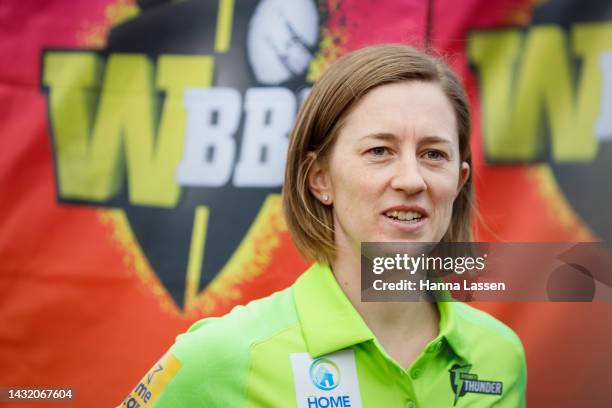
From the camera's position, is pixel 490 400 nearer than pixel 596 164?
Yes

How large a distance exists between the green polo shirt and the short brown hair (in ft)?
0.41

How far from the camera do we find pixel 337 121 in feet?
6.49

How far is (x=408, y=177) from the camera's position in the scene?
185cm

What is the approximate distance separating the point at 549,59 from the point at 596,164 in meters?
0.38

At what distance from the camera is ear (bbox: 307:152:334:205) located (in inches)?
80.3

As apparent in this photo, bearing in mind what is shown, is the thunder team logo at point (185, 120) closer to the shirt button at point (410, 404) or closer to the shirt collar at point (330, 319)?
the shirt collar at point (330, 319)

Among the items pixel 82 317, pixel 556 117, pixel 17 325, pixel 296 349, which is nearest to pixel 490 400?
pixel 296 349

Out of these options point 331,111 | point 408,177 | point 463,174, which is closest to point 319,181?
point 331,111

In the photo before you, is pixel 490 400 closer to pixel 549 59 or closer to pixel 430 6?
pixel 549 59

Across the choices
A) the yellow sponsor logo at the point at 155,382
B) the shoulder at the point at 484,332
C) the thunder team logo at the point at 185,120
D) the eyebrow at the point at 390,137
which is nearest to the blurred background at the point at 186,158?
the thunder team logo at the point at 185,120

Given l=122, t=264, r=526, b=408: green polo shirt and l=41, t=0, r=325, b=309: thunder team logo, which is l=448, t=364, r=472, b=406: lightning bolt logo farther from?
l=41, t=0, r=325, b=309: thunder team logo

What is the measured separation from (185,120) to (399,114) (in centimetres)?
136

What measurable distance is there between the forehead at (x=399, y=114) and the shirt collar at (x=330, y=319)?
358 millimetres

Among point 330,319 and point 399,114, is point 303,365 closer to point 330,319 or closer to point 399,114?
point 330,319
